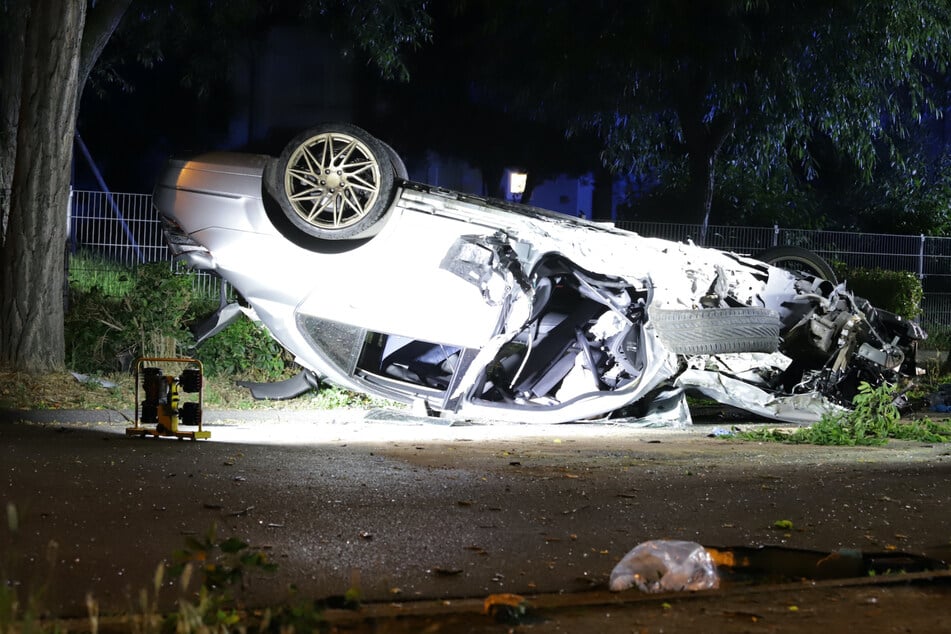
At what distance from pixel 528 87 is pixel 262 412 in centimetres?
1575

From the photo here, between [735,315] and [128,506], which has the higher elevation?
[735,315]

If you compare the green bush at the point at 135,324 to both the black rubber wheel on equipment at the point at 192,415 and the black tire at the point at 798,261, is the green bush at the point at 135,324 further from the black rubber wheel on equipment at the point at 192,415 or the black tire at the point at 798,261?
the black tire at the point at 798,261

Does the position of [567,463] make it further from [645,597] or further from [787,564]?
[645,597]

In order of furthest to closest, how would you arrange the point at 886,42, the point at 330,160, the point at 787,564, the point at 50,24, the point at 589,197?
1. the point at 589,197
2. the point at 886,42
3. the point at 50,24
4. the point at 330,160
5. the point at 787,564

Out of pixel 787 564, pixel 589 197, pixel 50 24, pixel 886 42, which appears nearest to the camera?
pixel 787 564

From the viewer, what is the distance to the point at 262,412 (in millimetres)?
10445

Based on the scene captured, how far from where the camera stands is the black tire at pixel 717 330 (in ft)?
31.4

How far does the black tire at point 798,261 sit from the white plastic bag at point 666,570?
7650mm

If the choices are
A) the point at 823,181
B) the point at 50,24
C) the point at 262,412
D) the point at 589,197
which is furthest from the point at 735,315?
the point at 823,181

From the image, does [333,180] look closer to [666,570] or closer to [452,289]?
[452,289]

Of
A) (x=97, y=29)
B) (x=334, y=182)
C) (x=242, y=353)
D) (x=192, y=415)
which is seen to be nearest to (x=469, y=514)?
(x=192, y=415)

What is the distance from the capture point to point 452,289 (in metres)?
9.30

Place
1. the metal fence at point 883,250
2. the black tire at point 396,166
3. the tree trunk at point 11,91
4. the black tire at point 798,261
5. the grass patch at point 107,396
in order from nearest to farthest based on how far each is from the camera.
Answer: the black tire at point 396,166
the grass patch at point 107,396
the black tire at point 798,261
the tree trunk at point 11,91
the metal fence at point 883,250

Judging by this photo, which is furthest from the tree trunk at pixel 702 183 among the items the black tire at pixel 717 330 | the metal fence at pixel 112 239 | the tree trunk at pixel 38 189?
the tree trunk at pixel 38 189
